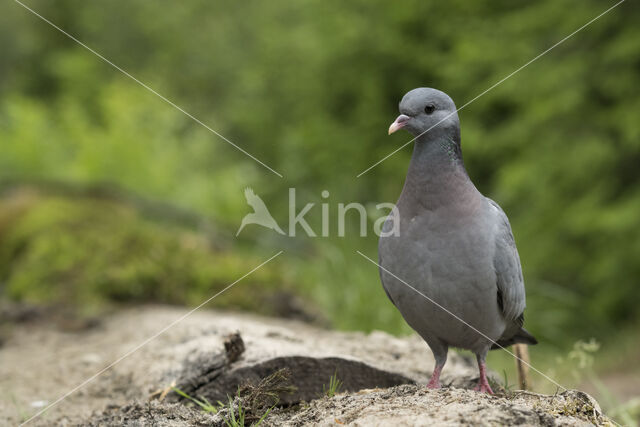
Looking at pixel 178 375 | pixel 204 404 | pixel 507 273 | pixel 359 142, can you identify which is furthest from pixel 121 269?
pixel 359 142

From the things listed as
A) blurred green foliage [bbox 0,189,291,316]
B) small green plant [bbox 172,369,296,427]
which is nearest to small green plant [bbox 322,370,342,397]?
small green plant [bbox 172,369,296,427]

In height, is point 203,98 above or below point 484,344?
above

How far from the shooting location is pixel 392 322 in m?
5.25

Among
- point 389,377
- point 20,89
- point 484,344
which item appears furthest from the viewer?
point 20,89

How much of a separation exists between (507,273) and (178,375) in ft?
5.11

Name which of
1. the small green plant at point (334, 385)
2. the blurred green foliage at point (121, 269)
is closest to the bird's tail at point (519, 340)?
the small green plant at point (334, 385)

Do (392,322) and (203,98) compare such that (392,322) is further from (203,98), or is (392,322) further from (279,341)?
(203,98)

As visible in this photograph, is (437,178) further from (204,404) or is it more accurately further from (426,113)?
(204,404)

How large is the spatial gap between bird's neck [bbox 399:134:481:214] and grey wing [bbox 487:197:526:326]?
18 centimetres

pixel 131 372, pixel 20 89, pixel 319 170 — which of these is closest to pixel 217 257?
pixel 131 372

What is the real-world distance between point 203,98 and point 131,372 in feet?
39.0

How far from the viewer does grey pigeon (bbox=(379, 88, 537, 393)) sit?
2.63 meters

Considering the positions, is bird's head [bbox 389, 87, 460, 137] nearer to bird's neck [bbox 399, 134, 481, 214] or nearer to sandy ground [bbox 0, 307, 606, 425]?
bird's neck [bbox 399, 134, 481, 214]

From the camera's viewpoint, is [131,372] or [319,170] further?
[319,170]
